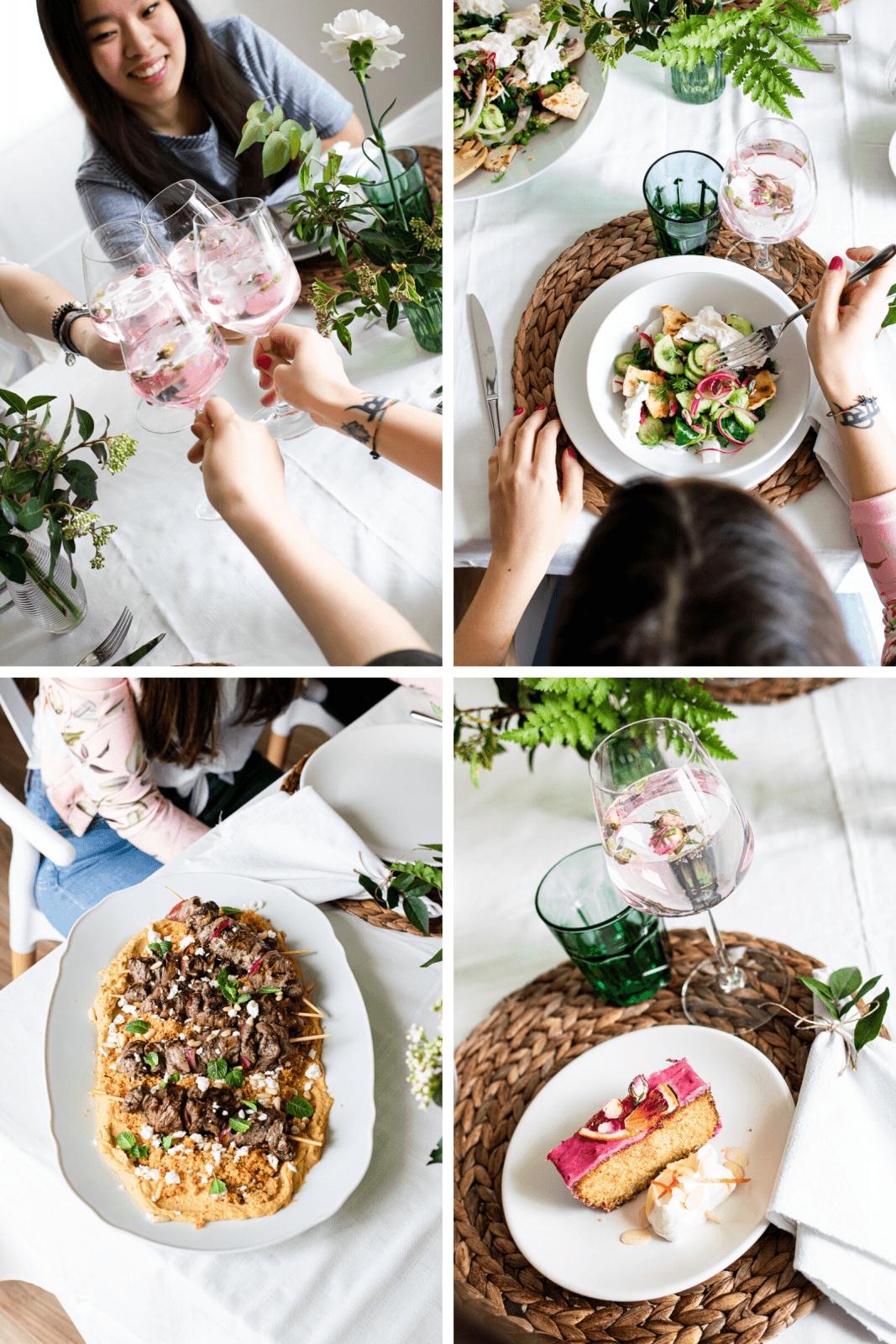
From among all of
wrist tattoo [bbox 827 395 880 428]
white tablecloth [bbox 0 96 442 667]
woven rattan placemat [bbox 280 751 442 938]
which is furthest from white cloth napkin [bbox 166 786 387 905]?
wrist tattoo [bbox 827 395 880 428]

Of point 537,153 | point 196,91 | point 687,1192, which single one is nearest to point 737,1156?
point 687,1192

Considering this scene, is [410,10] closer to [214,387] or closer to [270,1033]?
[214,387]

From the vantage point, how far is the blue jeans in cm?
80

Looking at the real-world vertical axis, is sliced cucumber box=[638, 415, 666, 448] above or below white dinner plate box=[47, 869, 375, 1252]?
above

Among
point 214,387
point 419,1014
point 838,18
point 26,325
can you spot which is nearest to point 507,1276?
point 419,1014

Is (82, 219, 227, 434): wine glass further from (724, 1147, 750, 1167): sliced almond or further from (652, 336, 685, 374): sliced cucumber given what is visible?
(724, 1147, 750, 1167): sliced almond

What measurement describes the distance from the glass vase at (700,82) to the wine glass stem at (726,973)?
0.77m

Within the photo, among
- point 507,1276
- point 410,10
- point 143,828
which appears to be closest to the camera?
point 507,1276

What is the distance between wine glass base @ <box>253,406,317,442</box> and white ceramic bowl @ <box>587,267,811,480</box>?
231mm

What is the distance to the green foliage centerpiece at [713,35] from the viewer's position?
0.70 metres

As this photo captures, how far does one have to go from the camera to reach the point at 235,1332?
61cm

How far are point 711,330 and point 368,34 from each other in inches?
15.5

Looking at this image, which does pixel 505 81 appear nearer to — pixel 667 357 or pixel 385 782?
pixel 667 357

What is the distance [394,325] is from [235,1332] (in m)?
0.80
